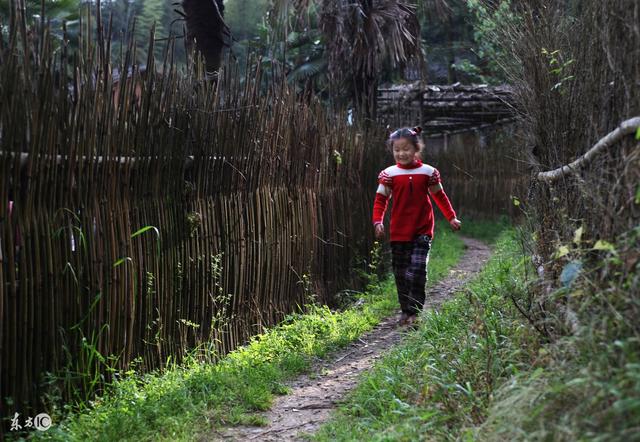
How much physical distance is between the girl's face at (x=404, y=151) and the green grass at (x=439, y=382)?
5.13ft

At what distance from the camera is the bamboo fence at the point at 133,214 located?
2.92 metres

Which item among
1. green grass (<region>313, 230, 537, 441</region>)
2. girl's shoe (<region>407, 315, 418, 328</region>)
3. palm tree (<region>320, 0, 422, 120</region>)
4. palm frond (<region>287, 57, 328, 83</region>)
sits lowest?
girl's shoe (<region>407, 315, 418, 328</region>)

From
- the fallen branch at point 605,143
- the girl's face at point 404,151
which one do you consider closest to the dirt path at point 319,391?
the girl's face at point 404,151

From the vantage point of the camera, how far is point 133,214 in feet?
12.1

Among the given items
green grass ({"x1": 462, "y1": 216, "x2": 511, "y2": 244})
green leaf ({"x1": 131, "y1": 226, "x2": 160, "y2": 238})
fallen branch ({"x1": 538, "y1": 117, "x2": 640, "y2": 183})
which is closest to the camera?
fallen branch ({"x1": 538, "y1": 117, "x2": 640, "y2": 183})

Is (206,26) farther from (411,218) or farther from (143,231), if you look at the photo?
(143,231)

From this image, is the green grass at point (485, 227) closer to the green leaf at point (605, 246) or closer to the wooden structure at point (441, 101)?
the wooden structure at point (441, 101)

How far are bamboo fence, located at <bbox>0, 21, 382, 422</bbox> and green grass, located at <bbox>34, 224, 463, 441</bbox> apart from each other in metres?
0.15

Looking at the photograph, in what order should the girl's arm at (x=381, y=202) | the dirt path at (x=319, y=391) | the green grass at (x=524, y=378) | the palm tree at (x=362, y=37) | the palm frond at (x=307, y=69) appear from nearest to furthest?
1. the green grass at (x=524, y=378)
2. the dirt path at (x=319, y=391)
3. the girl's arm at (x=381, y=202)
4. the palm tree at (x=362, y=37)
5. the palm frond at (x=307, y=69)

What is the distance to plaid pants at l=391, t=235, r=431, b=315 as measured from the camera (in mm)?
5242

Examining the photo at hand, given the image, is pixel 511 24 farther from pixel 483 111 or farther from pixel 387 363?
pixel 483 111

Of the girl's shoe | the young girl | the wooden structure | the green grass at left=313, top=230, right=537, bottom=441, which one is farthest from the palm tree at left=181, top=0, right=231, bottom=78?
the wooden structure

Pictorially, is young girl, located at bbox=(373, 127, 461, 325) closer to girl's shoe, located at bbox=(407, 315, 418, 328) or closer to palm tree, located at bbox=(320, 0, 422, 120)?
girl's shoe, located at bbox=(407, 315, 418, 328)

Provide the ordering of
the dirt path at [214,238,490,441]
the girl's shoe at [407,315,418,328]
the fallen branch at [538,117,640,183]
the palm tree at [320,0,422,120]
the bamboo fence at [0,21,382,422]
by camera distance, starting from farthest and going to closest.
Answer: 1. the palm tree at [320,0,422,120]
2. the girl's shoe at [407,315,418,328]
3. the dirt path at [214,238,490,441]
4. the bamboo fence at [0,21,382,422]
5. the fallen branch at [538,117,640,183]
